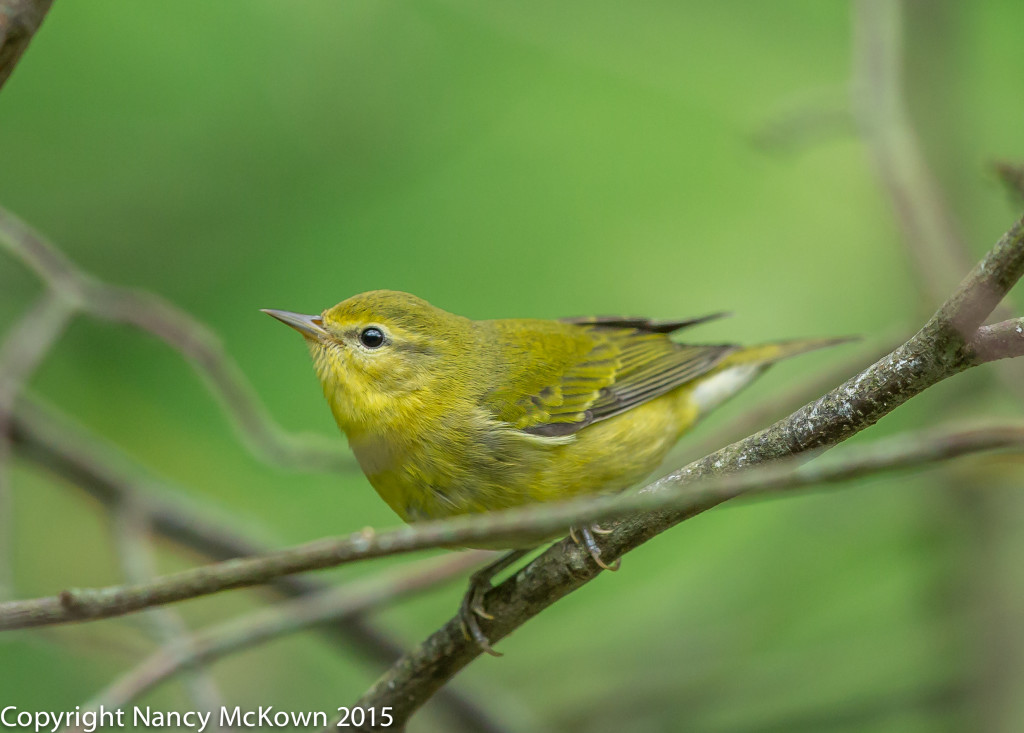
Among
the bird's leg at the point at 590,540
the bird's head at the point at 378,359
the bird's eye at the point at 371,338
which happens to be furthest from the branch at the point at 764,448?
the bird's eye at the point at 371,338

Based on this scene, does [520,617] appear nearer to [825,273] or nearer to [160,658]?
[160,658]

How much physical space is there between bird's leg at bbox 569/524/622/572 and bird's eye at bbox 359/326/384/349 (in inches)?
49.5

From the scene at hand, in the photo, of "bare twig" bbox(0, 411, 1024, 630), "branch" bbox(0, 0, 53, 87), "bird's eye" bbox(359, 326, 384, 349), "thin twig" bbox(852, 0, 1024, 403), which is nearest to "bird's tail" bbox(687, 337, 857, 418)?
"thin twig" bbox(852, 0, 1024, 403)

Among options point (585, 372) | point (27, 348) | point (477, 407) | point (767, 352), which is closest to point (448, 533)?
point (477, 407)

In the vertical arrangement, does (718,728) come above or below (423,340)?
below

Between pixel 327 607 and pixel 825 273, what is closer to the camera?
pixel 327 607

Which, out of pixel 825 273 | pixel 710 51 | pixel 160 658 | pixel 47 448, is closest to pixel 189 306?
pixel 47 448

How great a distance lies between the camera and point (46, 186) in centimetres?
572

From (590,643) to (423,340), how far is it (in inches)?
94.4

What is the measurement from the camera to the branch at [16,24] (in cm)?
204

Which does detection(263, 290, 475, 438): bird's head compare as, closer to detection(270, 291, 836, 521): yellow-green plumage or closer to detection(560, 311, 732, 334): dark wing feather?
detection(270, 291, 836, 521): yellow-green plumage

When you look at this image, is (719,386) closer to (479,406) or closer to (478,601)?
(479,406)

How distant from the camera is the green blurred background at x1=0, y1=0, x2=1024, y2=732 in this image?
199 inches

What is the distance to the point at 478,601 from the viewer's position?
3281mm
